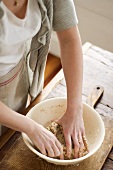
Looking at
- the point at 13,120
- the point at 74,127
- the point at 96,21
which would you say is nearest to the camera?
the point at 13,120

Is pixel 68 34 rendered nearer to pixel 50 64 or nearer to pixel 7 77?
pixel 7 77

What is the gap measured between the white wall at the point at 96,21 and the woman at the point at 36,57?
2.70 ft

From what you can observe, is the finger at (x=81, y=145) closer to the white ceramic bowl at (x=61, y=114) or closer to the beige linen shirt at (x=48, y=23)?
the white ceramic bowl at (x=61, y=114)

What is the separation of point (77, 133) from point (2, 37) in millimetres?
347

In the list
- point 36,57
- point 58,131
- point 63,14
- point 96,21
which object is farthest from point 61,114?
point 96,21

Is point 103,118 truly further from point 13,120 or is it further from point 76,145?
point 13,120

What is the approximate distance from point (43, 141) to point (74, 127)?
0.12 meters

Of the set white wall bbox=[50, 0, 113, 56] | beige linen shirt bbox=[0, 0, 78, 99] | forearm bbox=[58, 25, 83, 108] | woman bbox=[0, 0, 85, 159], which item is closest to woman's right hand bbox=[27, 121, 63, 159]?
woman bbox=[0, 0, 85, 159]

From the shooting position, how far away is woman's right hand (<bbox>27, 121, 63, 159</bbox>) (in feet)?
2.89

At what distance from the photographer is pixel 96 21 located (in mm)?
1865

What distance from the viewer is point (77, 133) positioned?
3.14 feet

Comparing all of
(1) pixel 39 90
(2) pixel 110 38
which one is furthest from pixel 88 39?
(1) pixel 39 90

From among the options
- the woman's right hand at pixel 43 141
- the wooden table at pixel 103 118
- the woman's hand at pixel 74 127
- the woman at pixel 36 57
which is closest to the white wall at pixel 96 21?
the wooden table at pixel 103 118

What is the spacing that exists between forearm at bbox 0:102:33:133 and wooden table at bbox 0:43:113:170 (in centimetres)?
12
